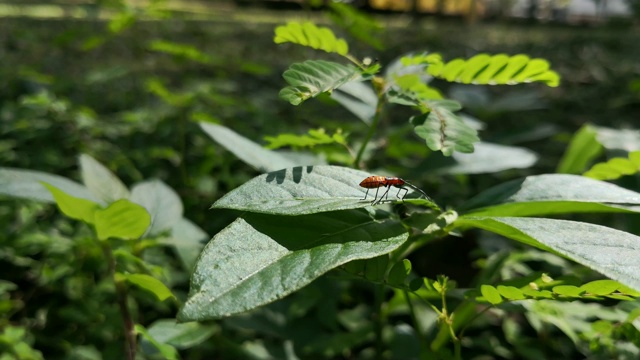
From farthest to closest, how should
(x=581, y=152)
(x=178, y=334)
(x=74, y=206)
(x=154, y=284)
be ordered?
(x=581, y=152), (x=178, y=334), (x=74, y=206), (x=154, y=284)

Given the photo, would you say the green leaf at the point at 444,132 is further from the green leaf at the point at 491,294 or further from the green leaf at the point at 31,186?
the green leaf at the point at 31,186

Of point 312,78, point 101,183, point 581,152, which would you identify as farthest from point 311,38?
point 581,152

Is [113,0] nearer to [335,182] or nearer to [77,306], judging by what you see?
[77,306]

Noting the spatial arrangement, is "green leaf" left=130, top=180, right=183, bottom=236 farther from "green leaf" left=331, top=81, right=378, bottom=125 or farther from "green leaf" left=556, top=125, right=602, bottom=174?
"green leaf" left=556, top=125, right=602, bottom=174

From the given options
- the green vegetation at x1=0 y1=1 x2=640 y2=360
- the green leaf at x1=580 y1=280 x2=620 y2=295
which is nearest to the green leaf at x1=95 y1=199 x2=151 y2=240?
the green vegetation at x1=0 y1=1 x2=640 y2=360

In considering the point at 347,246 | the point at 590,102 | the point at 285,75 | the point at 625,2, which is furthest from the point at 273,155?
the point at 625,2

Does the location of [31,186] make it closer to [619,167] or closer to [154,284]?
[154,284]

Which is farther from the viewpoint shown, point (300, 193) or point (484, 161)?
point (484, 161)

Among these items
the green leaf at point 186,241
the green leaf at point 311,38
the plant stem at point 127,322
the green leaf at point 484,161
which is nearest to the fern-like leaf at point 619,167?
the green leaf at point 484,161
